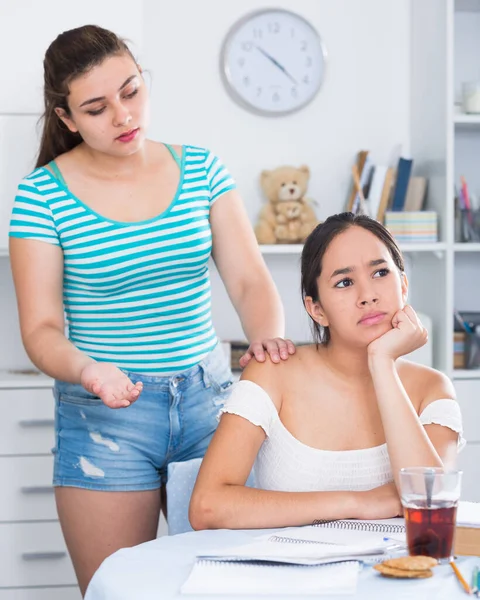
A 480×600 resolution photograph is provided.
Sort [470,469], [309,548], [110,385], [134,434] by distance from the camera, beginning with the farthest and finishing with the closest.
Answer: [470,469], [134,434], [110,385], [309,548]

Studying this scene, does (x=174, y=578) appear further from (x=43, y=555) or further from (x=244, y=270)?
(x=43, y=555)

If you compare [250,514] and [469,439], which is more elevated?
[250,514]

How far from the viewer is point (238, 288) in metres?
1.96

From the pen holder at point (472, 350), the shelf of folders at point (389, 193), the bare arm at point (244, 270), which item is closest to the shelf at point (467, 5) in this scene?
the shelf of folders at point (389, 193)

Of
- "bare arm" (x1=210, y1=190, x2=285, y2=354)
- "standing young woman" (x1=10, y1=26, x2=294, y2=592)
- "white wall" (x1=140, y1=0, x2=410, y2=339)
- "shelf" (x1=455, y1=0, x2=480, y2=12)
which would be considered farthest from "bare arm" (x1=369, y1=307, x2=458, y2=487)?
"shelf" (x1=455, y1=0, x2=480, y2=12)

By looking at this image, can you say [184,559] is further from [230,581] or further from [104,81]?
[104,81]

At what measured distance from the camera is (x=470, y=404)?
3.18m

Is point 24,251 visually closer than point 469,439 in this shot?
Yes

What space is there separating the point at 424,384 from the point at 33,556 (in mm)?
1698

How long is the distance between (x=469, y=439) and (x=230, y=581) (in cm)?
223

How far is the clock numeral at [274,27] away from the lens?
343 cm

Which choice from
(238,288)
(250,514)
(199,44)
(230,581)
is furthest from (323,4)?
(230,581)

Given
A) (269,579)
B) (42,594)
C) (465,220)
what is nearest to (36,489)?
(42,594)

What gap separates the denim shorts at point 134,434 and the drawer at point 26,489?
115 cm
